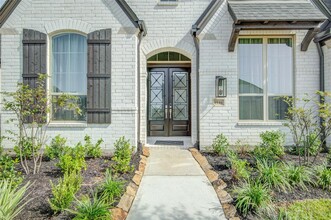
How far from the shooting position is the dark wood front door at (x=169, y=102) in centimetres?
848

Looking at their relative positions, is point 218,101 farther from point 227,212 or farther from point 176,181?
point 227,212

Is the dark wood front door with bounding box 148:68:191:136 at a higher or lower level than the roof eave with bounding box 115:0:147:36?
lower

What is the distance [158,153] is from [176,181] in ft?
6.56

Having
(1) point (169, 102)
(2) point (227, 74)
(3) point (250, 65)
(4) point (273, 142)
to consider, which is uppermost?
(3) point (250, 65)

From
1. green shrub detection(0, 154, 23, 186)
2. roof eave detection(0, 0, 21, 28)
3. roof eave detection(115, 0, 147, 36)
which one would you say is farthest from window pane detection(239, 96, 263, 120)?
roof eave detection(0, 0, 21, 28)

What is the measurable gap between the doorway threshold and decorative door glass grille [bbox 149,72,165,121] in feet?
2.70

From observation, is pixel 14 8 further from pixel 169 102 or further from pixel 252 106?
pixel 252 106

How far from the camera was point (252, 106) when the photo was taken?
6.91m

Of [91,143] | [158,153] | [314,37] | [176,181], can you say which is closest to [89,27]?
[91,143]

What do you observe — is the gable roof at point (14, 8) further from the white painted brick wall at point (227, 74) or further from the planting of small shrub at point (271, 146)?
the planting of small shrub at point (271, 146)

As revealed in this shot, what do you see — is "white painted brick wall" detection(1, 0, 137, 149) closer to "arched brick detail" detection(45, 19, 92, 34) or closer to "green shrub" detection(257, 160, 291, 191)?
"arched brick detail" detection(45, 19, 92, 34)

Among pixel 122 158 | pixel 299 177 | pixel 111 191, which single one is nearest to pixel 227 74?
pixel 299 177

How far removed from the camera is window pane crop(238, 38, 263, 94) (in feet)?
22.7

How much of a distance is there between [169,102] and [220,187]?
470 centimetres
